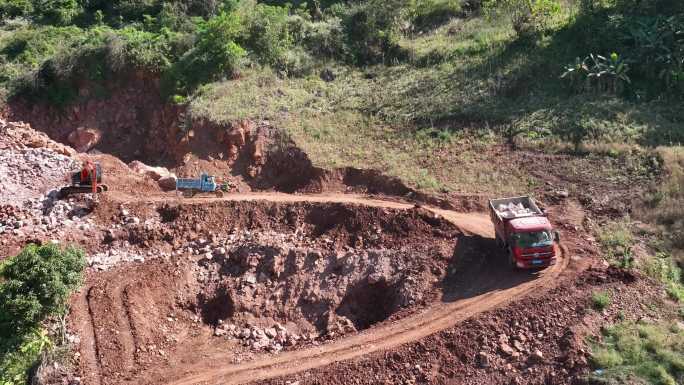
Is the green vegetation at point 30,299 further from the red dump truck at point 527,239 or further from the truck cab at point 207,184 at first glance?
the red dump truck at point 527,239

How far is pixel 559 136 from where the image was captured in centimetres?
2170

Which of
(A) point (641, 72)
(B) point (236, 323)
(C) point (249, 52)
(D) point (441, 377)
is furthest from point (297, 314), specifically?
(A) point (641, 72)

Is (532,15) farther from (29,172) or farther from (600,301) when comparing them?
(29,172)

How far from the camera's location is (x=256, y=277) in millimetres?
17906

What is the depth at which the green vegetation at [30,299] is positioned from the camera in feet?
46.4

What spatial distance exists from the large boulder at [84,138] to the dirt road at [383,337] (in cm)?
1487

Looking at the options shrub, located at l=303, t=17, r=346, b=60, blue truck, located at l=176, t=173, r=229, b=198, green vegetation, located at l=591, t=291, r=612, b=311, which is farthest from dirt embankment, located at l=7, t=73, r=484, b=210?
shrub, located at l=303, t=17, r=346, b=60

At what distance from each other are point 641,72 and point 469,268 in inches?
530

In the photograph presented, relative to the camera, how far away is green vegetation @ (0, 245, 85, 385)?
46.4 feet

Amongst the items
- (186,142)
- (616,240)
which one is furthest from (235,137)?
(616,240)

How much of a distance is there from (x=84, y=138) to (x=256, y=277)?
1381 cm

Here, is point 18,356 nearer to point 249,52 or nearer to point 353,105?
point 353,105

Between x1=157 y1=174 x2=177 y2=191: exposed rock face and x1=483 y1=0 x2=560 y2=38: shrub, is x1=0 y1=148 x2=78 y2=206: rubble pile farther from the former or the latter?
x1=483 y1=0 x2=560 y2=38: shrub

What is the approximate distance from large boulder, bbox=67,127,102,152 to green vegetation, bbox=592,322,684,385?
2275 centimetres
